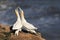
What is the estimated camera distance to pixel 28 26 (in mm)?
7836

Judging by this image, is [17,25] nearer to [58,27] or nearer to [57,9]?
[58,27]

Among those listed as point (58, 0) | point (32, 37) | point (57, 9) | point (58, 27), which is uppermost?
point (58, 0)

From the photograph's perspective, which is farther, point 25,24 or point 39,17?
point 39,17

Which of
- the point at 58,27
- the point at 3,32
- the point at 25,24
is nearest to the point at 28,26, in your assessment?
the point at 25,24

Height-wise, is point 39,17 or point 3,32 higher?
point 39,17

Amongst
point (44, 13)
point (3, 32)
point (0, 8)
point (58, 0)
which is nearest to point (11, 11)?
point (0, 8)

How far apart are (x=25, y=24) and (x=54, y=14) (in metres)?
13.6

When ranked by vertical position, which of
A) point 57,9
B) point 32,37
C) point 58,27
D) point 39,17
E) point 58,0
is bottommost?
point 32,37

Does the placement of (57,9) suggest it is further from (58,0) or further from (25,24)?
(25,24)

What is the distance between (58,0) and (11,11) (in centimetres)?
452

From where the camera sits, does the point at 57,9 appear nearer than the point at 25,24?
No

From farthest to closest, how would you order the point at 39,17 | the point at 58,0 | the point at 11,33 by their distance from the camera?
the point at 58,0
the point at 39,17
the point at 11,33

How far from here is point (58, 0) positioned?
2497 centimetres

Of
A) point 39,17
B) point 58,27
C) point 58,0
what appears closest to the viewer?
point 58,27
